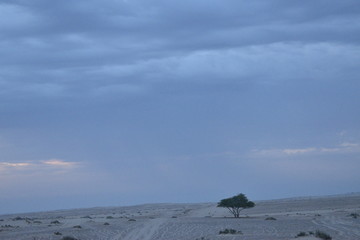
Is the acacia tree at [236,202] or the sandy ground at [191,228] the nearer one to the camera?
the sandy ground at [191,228]

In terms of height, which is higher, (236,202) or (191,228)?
(236,202)

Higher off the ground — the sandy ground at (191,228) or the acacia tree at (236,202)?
the acacia tree at (236,202)

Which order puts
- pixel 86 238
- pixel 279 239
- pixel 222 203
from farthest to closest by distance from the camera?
pixel 222 203 < pixel 86 238 < pixel 279 239

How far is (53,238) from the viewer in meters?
39.2

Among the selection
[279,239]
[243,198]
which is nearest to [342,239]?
[279,239]

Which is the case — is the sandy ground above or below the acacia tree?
below

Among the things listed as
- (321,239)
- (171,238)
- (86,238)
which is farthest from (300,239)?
(86,238)

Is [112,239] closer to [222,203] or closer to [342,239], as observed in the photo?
[342,239]

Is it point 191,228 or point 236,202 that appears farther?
point 236,202

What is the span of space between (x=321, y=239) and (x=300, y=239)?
4.66ft

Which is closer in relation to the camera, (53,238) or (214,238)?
(214,238)

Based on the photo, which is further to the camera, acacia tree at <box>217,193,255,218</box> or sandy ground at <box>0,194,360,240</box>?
acacia tree at <box>217,193,255,218</box>

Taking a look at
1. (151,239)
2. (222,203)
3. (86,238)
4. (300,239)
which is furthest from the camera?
(222,203)

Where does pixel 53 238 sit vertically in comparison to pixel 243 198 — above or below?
below
